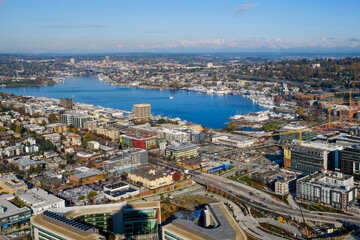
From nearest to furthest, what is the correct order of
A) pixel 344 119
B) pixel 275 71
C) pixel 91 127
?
1. pixel 91 127
2. pixel 344 119
3. pixel 275 71

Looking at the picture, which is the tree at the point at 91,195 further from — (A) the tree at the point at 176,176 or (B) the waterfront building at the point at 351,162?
(B) the waterfront building at the point at 351,162

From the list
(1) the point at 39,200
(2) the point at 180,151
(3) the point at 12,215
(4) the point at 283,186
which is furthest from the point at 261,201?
(3) the point at 12,215

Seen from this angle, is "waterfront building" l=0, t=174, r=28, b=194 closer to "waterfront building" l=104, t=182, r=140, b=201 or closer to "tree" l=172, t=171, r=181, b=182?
"waterfront building" l=104, t=182, r=140, b=201

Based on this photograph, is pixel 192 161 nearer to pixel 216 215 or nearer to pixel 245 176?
pixel 245 176

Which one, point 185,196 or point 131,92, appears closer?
point 185,196

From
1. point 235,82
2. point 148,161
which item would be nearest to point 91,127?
point 148,161

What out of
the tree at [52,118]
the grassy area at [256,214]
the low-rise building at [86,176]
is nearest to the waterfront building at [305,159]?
the grassy area at [256,214]

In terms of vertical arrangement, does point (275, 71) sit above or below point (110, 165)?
above
